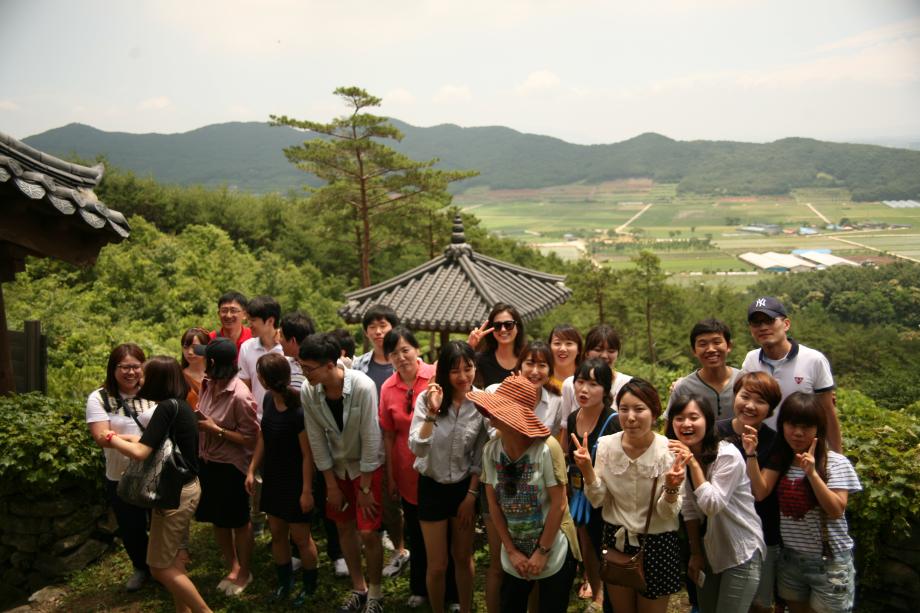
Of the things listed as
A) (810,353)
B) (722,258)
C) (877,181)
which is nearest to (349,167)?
(810,353)

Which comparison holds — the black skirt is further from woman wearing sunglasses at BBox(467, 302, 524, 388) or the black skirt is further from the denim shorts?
woman wearing sunglasses at BBox(467, 302, 524, 388)

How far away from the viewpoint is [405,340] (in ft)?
12.2

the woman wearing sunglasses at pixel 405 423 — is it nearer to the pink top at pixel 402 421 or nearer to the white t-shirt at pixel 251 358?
the pink top at pixel 402 421

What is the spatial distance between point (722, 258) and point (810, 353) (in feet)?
140

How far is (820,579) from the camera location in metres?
2.92

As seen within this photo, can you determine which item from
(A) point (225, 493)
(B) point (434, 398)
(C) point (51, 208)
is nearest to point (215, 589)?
(A) point (225, 493)

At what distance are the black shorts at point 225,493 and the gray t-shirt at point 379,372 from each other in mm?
1030

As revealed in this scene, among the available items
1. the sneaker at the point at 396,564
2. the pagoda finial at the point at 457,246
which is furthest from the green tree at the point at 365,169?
the sneaker at the point at 396,564

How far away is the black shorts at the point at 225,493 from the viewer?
3941 mm

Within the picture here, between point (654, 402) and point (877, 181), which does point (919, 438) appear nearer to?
point (654, 402)

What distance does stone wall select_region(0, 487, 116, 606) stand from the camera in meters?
4.46

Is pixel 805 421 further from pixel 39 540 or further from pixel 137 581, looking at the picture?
pixel 39 540

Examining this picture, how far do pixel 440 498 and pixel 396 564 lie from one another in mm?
1230

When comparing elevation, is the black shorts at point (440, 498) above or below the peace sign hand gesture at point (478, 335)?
below
